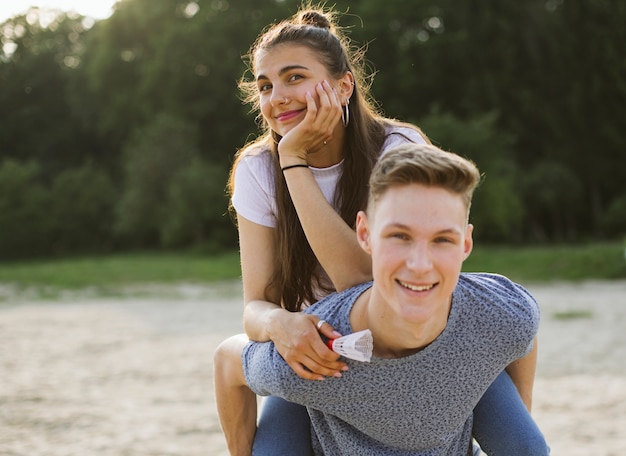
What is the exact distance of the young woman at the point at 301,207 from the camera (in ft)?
7.98

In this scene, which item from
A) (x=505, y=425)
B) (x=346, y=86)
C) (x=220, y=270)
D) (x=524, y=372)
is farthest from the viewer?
(x=220, y=270)

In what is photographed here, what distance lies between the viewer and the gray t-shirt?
7.08 feet

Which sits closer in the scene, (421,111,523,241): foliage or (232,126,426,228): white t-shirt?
(232,126,426,228): white t-shirt

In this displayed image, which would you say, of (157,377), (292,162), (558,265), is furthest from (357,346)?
(558,265)

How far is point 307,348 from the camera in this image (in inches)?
82.7

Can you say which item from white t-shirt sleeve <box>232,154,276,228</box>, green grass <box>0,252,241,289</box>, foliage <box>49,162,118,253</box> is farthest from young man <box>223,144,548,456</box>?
foliage <box>49,162,118,253</box>

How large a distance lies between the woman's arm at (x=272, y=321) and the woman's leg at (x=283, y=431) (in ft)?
0.96

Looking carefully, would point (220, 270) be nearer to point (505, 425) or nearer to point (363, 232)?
point (505, 425)

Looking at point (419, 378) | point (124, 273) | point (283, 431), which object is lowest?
point (124, 273)

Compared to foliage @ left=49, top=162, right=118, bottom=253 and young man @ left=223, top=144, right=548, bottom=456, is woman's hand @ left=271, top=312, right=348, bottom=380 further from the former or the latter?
foliage @ left=49, top=162, right=118, bottom=253

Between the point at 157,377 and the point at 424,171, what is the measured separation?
606cm

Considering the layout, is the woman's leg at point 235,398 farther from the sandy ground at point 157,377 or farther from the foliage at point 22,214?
the foliage at point 22,214

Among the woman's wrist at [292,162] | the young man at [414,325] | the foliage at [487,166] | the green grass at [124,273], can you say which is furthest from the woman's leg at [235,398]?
the foliage at [487,166]

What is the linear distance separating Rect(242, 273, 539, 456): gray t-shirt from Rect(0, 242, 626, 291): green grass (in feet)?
45.0
